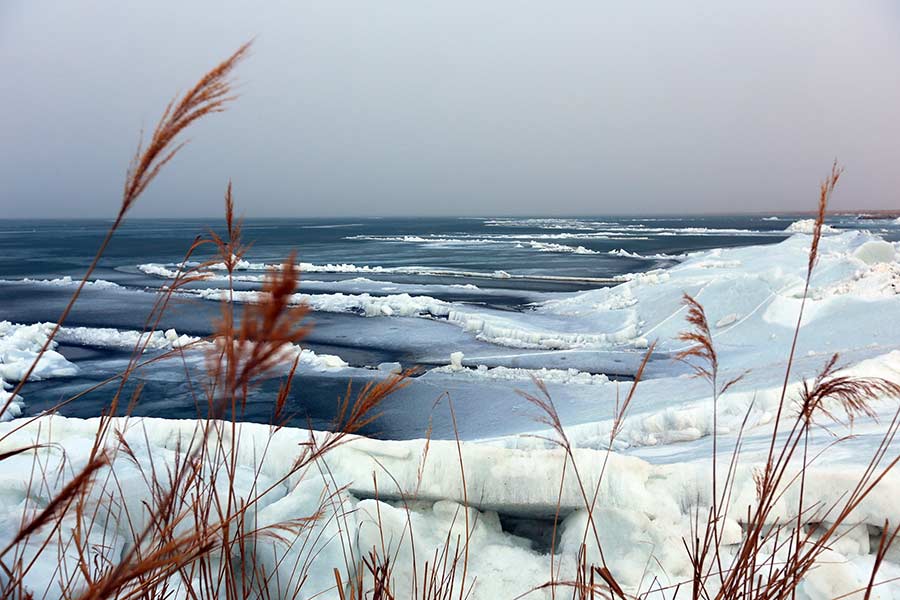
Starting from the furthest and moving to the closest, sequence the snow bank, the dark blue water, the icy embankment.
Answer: the snow bank < the dark blue water < the icy embankment

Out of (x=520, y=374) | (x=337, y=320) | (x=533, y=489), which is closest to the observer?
(x=533, y=489)

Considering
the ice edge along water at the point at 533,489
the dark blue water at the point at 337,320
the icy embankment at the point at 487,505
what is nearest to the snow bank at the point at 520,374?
the dark blue water at the point at 337,320

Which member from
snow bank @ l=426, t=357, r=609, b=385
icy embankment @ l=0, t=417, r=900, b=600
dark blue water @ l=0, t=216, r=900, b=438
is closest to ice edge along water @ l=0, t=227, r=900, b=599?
icy embankment @ l=0, t=417, r=900, b=600

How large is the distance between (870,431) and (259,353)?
3.07 m

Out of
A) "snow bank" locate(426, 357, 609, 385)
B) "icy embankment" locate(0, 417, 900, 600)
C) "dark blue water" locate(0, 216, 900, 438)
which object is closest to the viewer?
"icy embankment" locate(0, 417, 900, 600)

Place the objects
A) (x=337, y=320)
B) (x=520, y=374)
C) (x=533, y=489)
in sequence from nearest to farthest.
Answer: (x=533, y=489)
(x=520, y=374)
(x=337, y=320)

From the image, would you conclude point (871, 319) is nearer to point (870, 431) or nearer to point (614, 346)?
point (614, 346)

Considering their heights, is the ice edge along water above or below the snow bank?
above

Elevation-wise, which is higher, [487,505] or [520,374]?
[487,505]

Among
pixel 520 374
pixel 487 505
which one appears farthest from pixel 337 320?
pixel 487 505

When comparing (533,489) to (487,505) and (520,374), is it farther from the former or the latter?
(520,374)

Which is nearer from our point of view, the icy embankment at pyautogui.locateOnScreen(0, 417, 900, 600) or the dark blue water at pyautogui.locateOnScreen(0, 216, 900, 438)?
the icy embankment at pyautogui.locateOnScreen(0, 417, 900, 600)

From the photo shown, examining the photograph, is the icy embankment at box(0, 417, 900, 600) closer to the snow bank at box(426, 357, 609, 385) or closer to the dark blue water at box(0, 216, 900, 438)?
the dark blue water at box(0, 216, 900, 438)

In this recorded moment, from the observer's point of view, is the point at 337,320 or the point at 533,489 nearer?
the point at 533,489
